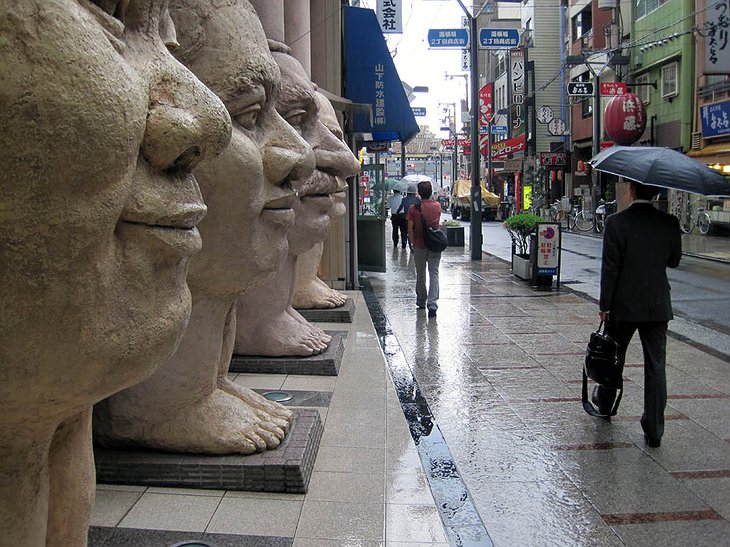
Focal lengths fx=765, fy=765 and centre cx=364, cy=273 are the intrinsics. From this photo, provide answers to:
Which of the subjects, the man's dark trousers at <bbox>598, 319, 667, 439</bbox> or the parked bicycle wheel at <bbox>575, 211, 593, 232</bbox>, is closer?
the man's dark trousers at <bbox>598, 319, 667, 439</bbox>

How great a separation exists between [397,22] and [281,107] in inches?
467

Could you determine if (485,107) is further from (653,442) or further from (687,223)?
(653,442)

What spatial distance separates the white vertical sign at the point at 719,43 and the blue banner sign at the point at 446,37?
520 centimetres

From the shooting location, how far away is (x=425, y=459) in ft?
16.0

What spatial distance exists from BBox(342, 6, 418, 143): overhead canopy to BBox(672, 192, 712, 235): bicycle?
17.1 metres

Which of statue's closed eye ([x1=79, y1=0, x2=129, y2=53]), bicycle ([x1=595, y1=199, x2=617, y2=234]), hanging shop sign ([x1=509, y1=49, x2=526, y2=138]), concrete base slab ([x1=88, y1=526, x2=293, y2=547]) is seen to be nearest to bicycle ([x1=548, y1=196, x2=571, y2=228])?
bicycle ([x1=595, y1=199, x2=617, y2=234])

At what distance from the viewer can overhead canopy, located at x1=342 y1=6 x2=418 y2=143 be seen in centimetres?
1142

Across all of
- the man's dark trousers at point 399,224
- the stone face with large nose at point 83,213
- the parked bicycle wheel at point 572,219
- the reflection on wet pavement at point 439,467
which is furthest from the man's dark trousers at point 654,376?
the parked bicycle wheel at point 572,219

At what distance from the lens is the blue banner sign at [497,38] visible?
57.9 ft

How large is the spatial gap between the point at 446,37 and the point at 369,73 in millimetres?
6772

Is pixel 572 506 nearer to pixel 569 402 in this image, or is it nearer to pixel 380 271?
pixel 569 402

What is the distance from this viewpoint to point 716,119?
73.9ft

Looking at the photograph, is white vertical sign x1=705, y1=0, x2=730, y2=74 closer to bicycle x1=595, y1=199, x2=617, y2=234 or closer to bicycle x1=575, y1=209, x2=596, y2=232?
bicycle x1=595, y1=199, x2=617, y2=234

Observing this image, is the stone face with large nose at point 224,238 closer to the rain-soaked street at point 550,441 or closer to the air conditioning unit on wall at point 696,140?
the rain-soaked street at point 550,441
